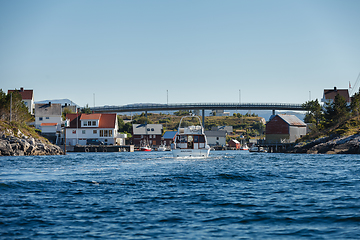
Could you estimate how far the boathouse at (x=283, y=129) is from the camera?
92812 mm

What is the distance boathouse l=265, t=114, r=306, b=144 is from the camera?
9281cm

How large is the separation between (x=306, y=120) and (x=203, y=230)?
96769 mm

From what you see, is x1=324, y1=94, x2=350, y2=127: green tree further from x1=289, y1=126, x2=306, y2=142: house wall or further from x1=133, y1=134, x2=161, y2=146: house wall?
x1=133, y1=134, x2=161, y2=146: house wall

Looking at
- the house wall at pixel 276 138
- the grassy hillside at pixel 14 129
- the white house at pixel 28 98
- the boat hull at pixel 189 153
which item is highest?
the white house at pixel 28 98

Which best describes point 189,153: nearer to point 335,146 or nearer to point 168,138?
point 335,146

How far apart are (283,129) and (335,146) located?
37.4 metres

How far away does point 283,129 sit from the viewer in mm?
93625

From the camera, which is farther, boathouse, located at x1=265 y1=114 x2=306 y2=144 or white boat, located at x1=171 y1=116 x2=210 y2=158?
boathouse, located at x1=265 y1=114 x2=306 y2=144

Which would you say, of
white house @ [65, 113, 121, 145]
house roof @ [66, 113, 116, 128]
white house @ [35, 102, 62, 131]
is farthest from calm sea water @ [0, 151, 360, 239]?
white house @ [35, 102, 62, 131]

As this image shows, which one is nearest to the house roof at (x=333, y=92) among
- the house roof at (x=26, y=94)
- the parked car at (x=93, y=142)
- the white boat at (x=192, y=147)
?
the parked car at (x=93, y=142)

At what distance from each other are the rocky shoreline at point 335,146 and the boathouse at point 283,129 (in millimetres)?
27339

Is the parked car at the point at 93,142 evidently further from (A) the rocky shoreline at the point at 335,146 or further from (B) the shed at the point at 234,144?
(B) the shed at the point at 234,144

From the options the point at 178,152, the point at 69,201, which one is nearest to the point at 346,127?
the point at 178,152

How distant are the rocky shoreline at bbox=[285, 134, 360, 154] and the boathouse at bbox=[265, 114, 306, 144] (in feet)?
89.7
